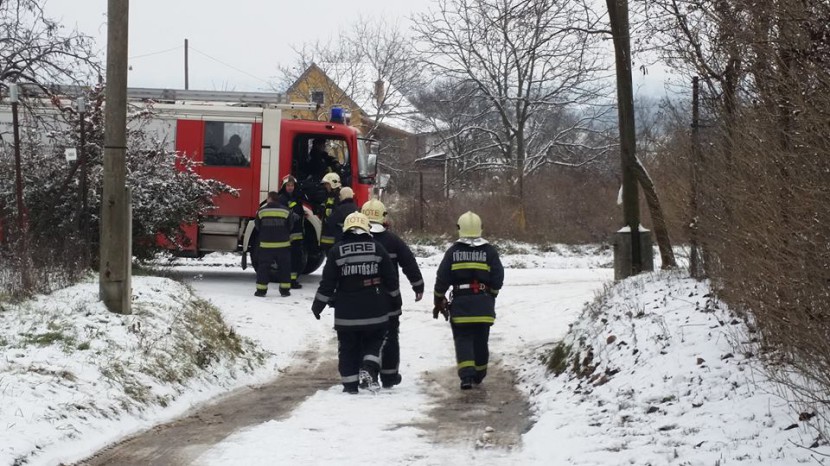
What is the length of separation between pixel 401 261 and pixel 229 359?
217 centimetres

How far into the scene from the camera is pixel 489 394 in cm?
1009

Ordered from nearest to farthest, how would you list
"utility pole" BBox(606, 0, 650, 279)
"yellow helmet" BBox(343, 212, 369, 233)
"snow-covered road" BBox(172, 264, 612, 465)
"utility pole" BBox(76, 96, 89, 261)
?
"snow-covered road" BBox(172, 264, 612, 465), "yellow helmet" BBox(343, 212, 369, 233), "utility pole" BBox(606, 0, 650, 279), "utility pole" BBox(76, 96, 89, 261)

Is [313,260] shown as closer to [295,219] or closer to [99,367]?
[295,219]

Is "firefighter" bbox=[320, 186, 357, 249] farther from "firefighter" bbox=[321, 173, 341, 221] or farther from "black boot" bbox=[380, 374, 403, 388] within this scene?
"black boot" bbox=[380, 374, 403, 388]

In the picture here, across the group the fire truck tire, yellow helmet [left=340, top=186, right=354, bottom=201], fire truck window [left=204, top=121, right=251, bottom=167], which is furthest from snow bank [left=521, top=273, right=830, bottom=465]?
fire truck window [left=204, top=121, right=251, bottom=167]

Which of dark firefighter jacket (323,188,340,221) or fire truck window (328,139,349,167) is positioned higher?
fire truck window (328,139,349,167)

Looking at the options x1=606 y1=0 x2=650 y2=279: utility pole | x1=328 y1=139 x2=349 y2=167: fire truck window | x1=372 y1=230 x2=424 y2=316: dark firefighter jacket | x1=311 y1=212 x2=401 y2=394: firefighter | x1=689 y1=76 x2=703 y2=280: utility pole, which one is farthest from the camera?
x1=328 y1=139 x2=349 y2=167: fire truck window

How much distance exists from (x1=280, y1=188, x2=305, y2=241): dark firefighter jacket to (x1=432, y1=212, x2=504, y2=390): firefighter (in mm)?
6566

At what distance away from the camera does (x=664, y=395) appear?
7.46 meters

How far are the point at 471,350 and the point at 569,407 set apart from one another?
2.04 meters

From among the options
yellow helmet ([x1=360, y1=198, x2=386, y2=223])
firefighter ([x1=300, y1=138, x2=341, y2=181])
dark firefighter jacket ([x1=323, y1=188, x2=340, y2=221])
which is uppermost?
firefighter ([x1=300, y1=138, x2=341, y2=181])

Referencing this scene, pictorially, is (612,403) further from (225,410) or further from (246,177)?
(246,177)

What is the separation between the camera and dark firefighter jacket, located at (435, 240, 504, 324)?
411 inches

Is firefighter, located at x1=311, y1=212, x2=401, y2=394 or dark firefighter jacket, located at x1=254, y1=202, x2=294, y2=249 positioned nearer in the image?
firefighter, located at x1=311, y1=212, x2=401, y2=394
